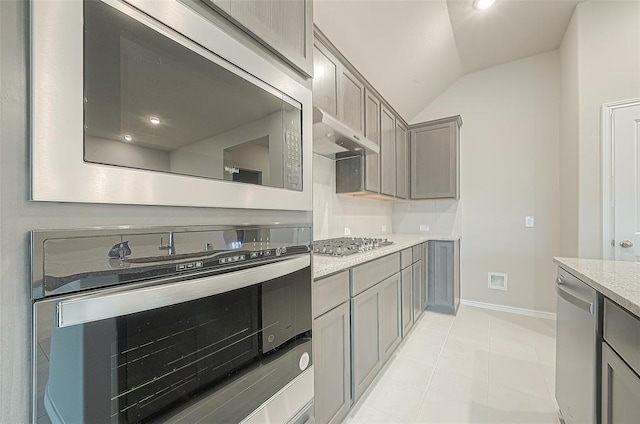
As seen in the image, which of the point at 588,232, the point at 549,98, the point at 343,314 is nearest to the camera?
the point at 343,314

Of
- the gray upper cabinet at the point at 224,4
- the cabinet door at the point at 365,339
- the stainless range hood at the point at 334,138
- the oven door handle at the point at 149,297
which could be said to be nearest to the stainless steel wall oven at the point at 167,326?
the oven door handle at the point at 149,297

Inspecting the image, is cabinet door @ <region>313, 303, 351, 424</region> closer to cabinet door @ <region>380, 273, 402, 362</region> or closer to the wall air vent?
cabinet door @ <region>380, 273, 402, 362</region>

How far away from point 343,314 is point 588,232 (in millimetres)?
2433

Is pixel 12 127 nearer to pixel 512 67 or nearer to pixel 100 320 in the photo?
pixel 100 320

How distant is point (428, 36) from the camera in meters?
2.52

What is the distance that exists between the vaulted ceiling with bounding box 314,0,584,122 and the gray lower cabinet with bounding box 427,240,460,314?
5.88ft

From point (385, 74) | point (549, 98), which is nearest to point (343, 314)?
point (385, 74)

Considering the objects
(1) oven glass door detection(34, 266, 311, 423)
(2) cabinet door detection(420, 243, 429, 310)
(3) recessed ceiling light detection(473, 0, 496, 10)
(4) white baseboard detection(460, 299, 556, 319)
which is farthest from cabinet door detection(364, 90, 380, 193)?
(4) white baseboard detection(460, 299, 556, 319)

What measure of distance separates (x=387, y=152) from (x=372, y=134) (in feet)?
1.52

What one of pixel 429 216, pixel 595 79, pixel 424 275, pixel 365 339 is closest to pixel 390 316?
pixel 365 339

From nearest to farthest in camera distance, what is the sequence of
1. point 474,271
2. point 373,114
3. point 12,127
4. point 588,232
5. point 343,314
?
point 12,127, point 343,314, point 588,232, point 373,114, point 474,271

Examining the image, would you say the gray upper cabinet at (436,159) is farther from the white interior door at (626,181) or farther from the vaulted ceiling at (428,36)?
the white interior door at (626,181)

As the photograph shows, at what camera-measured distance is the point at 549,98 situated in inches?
122

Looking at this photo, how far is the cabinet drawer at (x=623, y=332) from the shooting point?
793 millimetres
